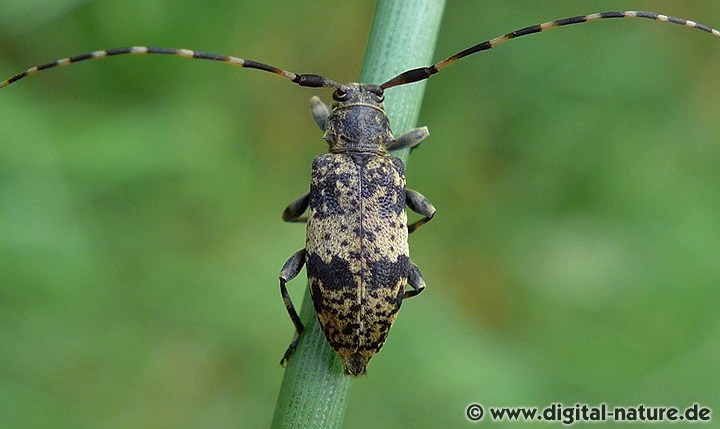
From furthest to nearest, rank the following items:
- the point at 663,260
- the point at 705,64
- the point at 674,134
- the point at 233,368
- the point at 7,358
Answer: the point at 705,64 → the point at 674,134 → the point at 663,260 → the point at 233,368 → the point at 7,358

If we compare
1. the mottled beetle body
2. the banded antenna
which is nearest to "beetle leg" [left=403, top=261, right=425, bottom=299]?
the mottled beetle body

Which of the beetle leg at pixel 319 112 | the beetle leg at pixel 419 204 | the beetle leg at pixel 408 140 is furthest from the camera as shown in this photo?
the beetle leg at pixel 319 112

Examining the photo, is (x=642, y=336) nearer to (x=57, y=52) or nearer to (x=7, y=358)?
(x=7, y=358)

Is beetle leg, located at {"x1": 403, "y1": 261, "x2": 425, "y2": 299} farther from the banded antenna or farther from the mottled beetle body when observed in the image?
the banded antenna

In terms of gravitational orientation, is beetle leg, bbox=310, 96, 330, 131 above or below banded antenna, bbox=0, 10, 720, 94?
below

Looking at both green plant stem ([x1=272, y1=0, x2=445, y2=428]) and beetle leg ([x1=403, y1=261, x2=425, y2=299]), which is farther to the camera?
→ beetle leg ([x1=403, y1=261, x2=425, y2=299])

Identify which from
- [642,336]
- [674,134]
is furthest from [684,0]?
[642,336]

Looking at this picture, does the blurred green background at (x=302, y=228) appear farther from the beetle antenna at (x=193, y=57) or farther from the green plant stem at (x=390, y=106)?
Result: the green plant stem at (x=390, y=106)

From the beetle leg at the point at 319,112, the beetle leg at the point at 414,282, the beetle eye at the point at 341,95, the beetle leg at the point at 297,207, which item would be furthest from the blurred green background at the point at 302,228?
the beetle eye at the point at 341,95
